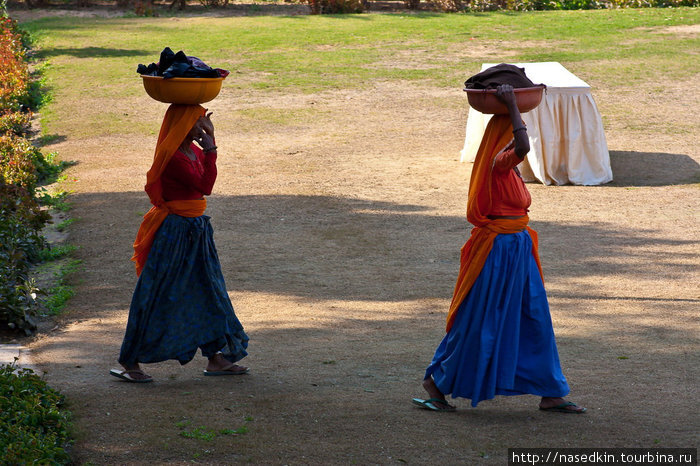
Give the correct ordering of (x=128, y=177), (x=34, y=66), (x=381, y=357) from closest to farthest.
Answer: (x=381, y=357)
(x=128, y=177)
(x=34, y=66)

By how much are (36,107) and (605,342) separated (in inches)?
520

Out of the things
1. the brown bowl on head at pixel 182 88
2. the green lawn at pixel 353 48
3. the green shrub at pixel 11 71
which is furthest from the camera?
the green lawn at pixel 353 48

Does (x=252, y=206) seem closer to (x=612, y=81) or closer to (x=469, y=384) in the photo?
(x=469, y=384)

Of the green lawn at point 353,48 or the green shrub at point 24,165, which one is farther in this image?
the green lawn at point 353,48

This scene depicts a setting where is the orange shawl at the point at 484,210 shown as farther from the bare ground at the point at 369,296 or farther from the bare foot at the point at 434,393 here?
the bare ground at the point at 369,296

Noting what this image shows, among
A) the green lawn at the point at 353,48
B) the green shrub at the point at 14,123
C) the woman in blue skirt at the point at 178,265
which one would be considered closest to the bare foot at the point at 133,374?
the woman in blue skirt at the point at 178,265

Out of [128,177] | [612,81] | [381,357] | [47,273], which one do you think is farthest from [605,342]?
[612,81]

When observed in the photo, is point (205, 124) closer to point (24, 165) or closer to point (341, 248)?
point (341, 248)

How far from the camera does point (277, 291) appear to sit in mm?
7230

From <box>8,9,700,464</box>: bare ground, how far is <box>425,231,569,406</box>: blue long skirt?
220 mm

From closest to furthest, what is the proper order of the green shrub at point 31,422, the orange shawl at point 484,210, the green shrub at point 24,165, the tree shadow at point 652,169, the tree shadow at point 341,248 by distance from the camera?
1. the green shrub at point 31,422
2. the orange shawl at point 484,210
3. the tree shadow at point 341,248
4. the green shrub at point 24,165
5. the tree shadow at point 652,169

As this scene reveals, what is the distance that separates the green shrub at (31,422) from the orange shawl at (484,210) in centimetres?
206

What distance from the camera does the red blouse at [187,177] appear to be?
16.0 ft

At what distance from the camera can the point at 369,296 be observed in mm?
7074
